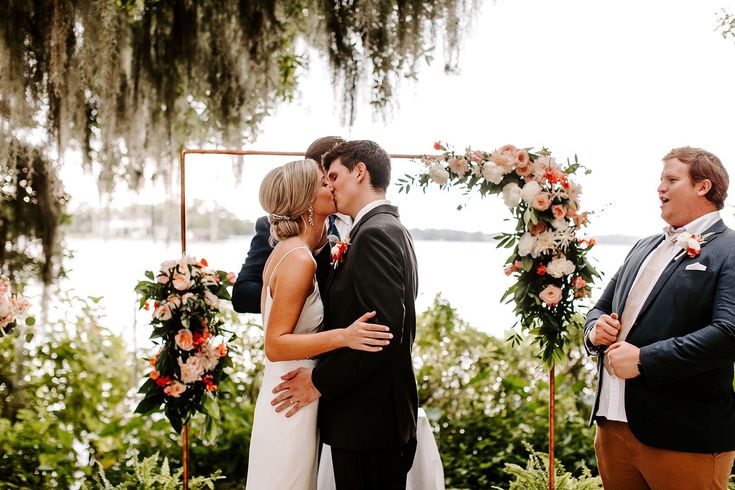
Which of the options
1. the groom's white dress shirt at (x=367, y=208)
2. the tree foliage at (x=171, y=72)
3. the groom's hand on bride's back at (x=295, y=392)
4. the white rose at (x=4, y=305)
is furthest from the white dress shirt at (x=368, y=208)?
the tree foliage at (x=171, y=72)

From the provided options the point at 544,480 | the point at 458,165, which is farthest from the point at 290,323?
the point at 544,480

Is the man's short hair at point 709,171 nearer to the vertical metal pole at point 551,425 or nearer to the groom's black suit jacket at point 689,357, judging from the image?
the groom's black suit jacket at point 689,357

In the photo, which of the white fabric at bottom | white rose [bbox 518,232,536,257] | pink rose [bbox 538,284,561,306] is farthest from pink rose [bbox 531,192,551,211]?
the white fabric at bottom

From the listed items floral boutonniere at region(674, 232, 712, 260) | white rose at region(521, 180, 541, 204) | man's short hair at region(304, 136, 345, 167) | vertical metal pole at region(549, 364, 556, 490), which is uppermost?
man's short hair at region(304, 136, 345, 167)

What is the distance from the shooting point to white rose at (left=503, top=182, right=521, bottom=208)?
2680 mm

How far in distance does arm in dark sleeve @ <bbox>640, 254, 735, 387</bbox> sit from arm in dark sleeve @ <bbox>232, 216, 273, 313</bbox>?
154 centimetres

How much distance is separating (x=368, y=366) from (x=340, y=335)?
0.13 metres

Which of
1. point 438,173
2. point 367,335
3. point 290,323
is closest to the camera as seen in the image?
point 367,335

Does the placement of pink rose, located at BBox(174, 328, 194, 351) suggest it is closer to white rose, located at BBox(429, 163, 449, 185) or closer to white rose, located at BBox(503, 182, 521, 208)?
white rose, located at BBox(429, 163, 449, 185)

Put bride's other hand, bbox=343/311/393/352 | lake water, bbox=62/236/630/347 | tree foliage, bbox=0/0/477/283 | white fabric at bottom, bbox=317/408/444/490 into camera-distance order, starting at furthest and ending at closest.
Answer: lake water, bbox=62/236/630/347 < tree foliage, bbox=0/0/477/283 < white fabric at bottom, bbox=317/408/444/490 < bride's other hand, bbox=343/311/393/352

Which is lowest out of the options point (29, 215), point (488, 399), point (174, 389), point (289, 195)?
point (488, 399)

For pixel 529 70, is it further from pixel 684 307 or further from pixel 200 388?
pixel 200 388

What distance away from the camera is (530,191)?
8.66 feet

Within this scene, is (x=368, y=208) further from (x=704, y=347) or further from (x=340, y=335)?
(x=704, y=347)
